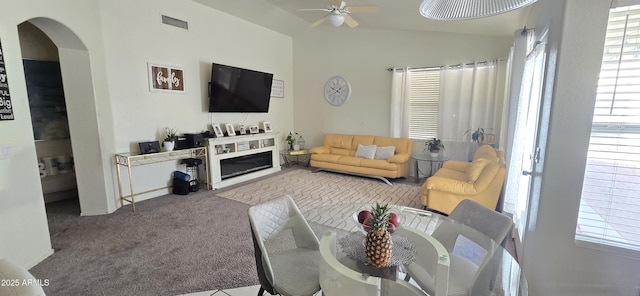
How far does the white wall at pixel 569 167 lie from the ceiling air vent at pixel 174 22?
15.6ft

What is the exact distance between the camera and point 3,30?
7.60 feet

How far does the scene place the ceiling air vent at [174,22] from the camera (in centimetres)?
426

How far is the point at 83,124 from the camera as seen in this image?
11.4ft

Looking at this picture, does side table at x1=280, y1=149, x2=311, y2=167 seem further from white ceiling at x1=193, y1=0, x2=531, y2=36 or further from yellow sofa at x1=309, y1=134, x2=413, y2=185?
white ceiling at x1=193, y1=0, x2=531, y2=36

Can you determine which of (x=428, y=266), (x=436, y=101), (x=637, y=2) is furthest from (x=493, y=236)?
(x=436, y=101)

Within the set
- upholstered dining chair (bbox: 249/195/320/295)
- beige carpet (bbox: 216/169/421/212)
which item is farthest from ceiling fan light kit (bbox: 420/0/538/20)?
beige carpet (bbox: 216/169/421/212)

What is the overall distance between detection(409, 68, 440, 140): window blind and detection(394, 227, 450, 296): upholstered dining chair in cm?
412

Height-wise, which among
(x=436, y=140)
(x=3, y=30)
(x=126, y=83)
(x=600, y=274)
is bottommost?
(x=600, y=274)

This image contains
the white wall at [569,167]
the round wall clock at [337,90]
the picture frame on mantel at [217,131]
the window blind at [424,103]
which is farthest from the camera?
the round wall clock at [337,90]

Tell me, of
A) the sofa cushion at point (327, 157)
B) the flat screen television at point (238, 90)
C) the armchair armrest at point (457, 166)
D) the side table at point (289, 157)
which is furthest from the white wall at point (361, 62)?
the flat screen television at point (238, 90)

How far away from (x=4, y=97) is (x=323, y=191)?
3.74 m

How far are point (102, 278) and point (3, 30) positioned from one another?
2.25 m

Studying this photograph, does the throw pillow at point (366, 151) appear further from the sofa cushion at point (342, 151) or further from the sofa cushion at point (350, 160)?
the sofa cushion at point (342, 151)

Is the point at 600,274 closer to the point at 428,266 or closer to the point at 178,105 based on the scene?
the point at 428,266
